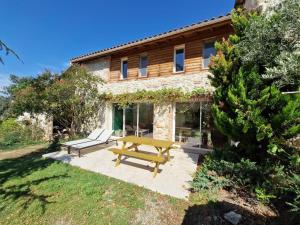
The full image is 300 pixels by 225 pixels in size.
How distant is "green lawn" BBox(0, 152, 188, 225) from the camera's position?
3771 mm

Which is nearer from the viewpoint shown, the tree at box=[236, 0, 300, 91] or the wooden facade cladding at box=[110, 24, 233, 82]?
the tree at box=[236, 0, 300, 91]

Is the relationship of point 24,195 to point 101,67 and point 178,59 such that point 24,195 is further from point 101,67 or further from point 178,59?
point 101,67

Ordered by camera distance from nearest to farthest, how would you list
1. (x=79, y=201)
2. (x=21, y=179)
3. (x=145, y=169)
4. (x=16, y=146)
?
(x=79, y=201) → (x=21, y=179) → (x=145, y=169) → (x=16, y=146)

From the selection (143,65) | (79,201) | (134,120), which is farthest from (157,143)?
(143,65)

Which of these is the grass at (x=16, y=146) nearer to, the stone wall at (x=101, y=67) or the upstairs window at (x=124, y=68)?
the stone wall at (x=101, y=67)

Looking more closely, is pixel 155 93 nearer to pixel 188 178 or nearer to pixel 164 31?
pixel 164 31

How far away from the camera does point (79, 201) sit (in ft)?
14.3

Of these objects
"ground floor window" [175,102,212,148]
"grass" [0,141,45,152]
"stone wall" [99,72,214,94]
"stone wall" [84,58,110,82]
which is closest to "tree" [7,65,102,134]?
"stone wall" [84,58,110,82]

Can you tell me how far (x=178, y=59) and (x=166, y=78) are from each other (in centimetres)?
128

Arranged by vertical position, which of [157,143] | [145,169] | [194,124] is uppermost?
[194,124]

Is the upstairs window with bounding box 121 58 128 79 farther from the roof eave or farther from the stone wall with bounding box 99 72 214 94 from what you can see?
the roof eave

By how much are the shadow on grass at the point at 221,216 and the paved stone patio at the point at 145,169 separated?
64 centimetres

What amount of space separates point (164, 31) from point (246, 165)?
804cm

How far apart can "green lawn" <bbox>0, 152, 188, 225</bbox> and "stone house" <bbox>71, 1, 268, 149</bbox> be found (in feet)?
15.3
